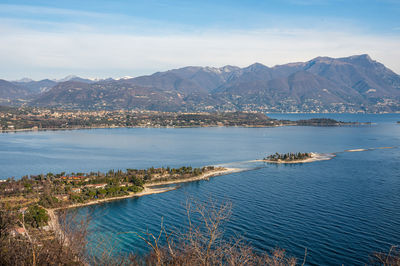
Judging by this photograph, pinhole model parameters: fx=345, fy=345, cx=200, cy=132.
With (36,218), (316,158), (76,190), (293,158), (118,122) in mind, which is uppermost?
(118,122)

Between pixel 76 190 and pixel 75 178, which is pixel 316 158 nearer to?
pixel 75 178

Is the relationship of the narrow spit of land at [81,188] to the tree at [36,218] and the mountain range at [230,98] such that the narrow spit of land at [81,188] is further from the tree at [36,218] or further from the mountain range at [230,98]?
the mountain range at [230,98]

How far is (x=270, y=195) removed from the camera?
21.3 m

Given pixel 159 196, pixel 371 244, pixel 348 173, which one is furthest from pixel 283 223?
pixel 348 173

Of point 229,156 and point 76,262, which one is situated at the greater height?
point 76,262

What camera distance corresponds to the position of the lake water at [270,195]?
545 inches

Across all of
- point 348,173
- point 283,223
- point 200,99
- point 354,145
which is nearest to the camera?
point 283,223

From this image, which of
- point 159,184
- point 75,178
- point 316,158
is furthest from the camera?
point 316,158

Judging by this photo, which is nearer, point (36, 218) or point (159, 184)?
point (36, 218)

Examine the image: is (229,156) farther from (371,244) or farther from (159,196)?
(371,244)

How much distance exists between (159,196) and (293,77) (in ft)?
618

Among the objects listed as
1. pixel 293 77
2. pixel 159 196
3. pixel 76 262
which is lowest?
pixel 159 196

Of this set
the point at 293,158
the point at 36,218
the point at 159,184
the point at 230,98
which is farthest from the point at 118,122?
the point at 230,98

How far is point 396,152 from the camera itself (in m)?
40.2
